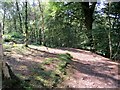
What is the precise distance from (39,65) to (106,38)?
26.6ft

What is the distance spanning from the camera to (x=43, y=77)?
308 inches

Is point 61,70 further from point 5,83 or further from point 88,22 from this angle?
point 88,22

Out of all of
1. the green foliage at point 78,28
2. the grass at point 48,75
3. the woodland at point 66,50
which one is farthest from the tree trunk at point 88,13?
the grass at point 48,75

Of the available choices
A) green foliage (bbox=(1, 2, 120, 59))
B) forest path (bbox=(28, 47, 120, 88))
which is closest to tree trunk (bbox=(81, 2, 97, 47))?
green foliage (bbox=(1, 2, 120, 59))

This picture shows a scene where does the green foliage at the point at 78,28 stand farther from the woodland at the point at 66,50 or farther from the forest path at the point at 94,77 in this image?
the forest path at the point at 94,77

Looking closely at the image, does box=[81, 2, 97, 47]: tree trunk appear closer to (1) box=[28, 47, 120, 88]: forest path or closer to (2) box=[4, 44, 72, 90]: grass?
(1) box=[28, 47, 120, 88]: forest path

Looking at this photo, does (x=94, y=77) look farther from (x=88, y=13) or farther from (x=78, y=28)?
(x=78, y=28)

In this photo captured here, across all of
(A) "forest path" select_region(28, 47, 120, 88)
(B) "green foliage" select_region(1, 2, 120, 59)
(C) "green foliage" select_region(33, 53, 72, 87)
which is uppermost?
(B) "green foliage" select_region(1, 2, 120, 59)

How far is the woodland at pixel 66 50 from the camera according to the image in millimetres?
7713

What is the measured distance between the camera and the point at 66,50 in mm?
16594

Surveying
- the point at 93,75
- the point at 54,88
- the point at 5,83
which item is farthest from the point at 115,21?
the point at 5,83

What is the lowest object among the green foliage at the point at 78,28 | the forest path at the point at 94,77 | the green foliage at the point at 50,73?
the forest path at the point at 94,77

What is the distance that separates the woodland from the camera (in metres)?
7.71

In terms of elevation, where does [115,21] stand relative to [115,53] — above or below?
above
